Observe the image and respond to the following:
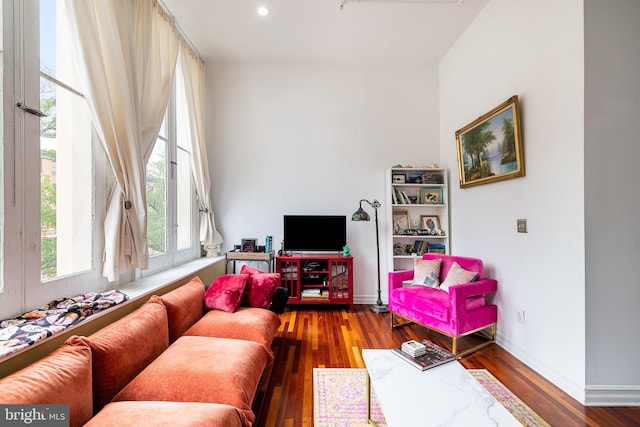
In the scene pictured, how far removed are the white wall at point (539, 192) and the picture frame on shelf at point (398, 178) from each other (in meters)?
0.95

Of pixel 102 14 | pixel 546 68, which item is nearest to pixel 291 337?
pixel 102 14

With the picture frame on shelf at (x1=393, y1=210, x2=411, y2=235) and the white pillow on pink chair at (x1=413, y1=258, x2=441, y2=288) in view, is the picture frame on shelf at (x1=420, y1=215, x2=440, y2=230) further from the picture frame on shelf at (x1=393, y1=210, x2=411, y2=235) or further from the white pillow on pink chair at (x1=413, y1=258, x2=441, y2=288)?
the white pillow on pink chair at (x1=413, y1=258, x2=441, y2=288)

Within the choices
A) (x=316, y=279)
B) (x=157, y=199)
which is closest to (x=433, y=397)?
(x=316, y=279)

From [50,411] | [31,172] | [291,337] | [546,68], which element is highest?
[546,68]

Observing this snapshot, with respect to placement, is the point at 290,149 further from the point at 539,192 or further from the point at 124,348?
the point at 124,348

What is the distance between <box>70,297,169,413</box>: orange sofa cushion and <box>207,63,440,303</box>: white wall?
2.22 m

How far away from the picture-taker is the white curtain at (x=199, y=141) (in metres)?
3.23

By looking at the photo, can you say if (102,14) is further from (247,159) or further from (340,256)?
(340,256)

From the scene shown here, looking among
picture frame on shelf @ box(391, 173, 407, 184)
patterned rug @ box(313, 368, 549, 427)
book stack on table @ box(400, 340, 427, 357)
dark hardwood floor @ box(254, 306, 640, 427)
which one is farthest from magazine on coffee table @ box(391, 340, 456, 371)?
picture frame on shelf @ box(391, 173, 407, 184)

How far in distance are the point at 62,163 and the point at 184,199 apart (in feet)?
5.49

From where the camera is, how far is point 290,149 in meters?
3.87

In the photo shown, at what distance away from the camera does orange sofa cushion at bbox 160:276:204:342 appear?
1899mm

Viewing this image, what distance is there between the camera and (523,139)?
7.67 ft

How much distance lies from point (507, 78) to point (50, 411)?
387 cm
